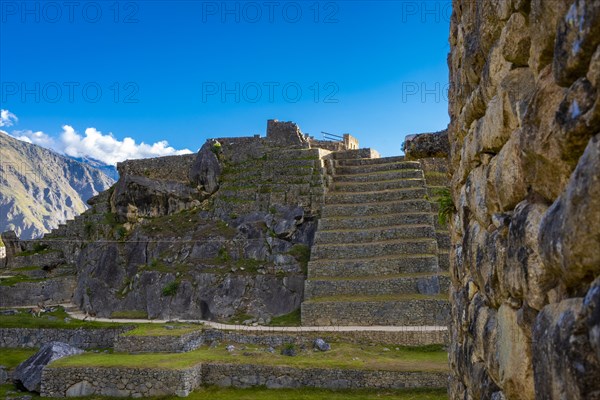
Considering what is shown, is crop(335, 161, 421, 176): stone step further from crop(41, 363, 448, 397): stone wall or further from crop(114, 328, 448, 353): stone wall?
crop(41, 363, 448, 397): stone wall

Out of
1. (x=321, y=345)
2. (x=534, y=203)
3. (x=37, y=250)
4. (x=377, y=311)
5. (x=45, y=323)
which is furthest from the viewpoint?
(x=37, y=250)

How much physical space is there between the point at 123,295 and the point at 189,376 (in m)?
12.9

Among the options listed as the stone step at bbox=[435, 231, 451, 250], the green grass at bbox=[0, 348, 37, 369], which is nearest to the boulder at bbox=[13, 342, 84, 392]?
the green grass at bbox=[0, 348, 37, 369]

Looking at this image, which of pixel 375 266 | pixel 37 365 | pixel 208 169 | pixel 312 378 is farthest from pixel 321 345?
pixel 208 169

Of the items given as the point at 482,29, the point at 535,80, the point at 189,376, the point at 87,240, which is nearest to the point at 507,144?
the point at 535,80

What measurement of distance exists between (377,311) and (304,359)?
4.90m

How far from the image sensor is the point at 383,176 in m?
32.6

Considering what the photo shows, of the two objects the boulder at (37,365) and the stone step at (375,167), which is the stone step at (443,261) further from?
the boulder at (37,365)

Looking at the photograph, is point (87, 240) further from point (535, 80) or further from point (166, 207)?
point (535, 80)

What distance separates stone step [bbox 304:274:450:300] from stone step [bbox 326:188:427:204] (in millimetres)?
6399

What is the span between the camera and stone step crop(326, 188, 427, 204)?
97.7 ft

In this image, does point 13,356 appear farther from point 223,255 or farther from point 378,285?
point 378,285

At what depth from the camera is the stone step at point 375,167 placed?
3341 cm

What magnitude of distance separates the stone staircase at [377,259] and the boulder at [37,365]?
990 cm
